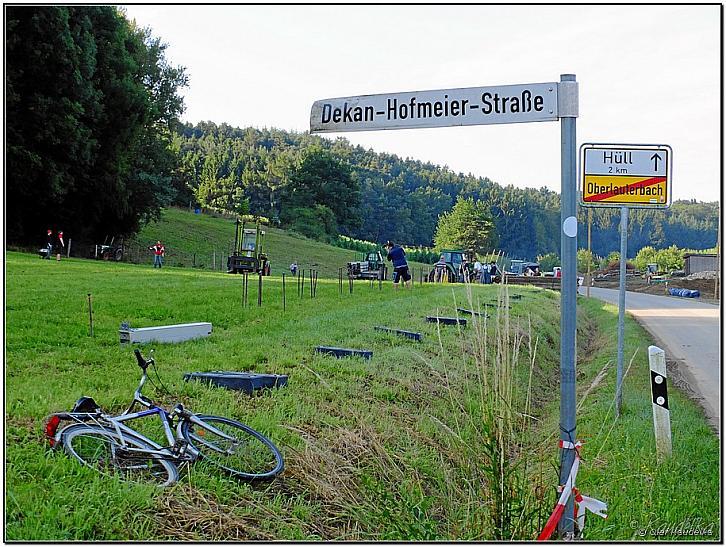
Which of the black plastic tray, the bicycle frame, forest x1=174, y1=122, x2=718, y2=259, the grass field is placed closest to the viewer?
the grass field

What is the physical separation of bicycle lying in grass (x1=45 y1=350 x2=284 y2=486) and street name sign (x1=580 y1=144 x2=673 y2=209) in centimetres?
277

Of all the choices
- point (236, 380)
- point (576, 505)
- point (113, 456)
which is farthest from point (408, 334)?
point (576, 505)

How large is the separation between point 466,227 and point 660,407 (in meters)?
27.3

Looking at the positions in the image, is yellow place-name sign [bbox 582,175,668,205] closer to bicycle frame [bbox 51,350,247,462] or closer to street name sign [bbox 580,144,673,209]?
street name sign [bbox 580,144,673,209]

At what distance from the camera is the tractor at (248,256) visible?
2750 centimetres

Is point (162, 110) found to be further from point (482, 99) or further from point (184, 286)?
point (482, 99)

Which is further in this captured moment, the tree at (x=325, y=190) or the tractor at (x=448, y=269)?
the tree at (x=325, y=190)

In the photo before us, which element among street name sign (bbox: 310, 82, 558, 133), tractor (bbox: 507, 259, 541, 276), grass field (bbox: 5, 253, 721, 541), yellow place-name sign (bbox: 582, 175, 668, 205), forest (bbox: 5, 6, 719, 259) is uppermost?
forest (bbox: 5, 6, 719, 259)

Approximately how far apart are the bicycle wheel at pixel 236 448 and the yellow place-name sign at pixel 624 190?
8.99ft

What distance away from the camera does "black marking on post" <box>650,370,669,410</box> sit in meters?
6.05

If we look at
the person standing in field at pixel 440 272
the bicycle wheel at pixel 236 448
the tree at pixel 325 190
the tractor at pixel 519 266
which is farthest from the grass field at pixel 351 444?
the tree at pixel 325 190

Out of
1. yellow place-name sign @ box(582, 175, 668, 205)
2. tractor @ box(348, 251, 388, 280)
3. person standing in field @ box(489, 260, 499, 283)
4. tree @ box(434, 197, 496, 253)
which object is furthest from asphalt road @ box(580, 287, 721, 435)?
tractor @ box(348, 251, 388, 280)

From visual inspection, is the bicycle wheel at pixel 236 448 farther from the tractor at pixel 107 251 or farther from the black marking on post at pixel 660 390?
the tractor at pixel 107 251

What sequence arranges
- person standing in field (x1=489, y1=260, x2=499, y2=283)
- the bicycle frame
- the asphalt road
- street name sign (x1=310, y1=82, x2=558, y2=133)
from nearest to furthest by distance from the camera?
1. street name sign (x1=310, y1=82, x2=558, y2=133)
2. the bicycle frame
3. person standing in field (x1=489, y1=260, x2=499, y2=283)
4. the asphalt road
